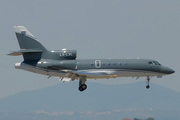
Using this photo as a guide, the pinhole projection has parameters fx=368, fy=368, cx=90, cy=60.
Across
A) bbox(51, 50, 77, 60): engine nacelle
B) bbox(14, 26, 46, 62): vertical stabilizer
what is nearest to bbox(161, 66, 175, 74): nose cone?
bbox(51, 50, 77, 60): engine nacelle

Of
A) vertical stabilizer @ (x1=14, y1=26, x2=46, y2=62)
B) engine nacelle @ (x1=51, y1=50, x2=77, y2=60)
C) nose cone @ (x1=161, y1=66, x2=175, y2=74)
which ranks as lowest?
nose cone @ (x1=161, y1=66, x2=175, y2=74)

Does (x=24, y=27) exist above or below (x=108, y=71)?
above

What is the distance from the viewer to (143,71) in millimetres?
51469

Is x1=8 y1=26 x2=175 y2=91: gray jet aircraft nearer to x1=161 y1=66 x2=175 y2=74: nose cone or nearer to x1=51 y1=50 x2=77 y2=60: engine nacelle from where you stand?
x1=51 y1=50 x2=77 y2=60: engine nacelle

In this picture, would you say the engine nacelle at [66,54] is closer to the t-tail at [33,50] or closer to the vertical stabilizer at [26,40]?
the t-tail at [33,50]

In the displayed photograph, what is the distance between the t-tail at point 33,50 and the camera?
161 ft

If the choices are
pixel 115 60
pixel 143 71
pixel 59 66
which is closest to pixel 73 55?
pixel 59 66

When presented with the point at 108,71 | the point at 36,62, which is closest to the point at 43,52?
the point at 36,62

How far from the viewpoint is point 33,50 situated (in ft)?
162

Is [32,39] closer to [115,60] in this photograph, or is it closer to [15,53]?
[15,53]

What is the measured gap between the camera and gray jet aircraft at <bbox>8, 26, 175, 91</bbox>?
160 feet

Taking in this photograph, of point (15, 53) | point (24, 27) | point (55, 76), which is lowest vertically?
point (55, 76)

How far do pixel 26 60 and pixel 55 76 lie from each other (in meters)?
4.45

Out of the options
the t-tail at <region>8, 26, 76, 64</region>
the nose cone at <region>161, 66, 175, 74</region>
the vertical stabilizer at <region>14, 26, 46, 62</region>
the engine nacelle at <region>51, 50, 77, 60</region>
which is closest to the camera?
the t-tail at <region>8, 26, 76, 64</region>
